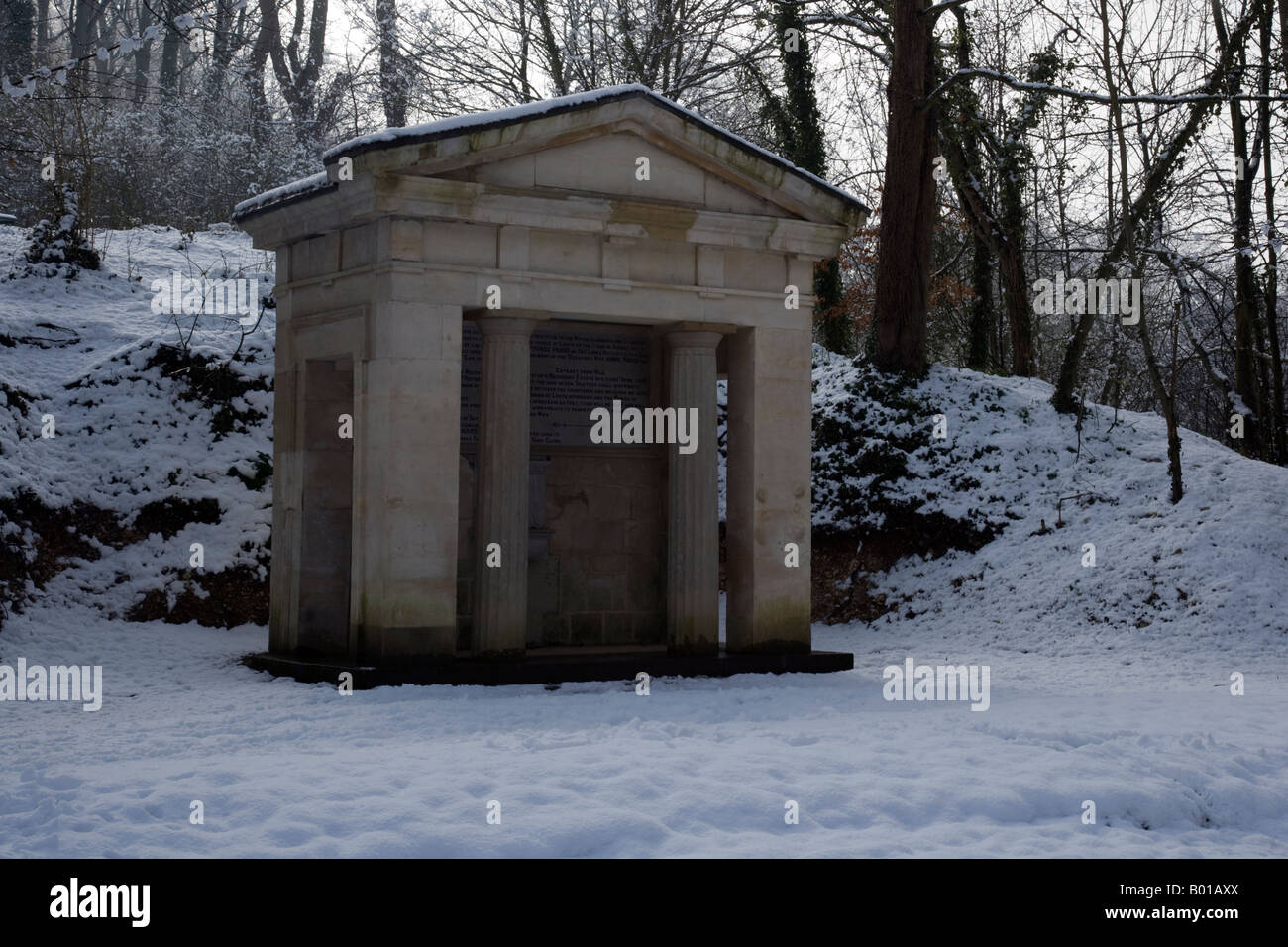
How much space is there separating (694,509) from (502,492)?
1.55 m

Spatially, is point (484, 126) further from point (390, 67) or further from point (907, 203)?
point (390, 67)

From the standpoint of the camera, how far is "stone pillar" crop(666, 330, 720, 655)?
9875 mm

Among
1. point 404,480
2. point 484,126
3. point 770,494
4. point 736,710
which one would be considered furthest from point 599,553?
point 484,126

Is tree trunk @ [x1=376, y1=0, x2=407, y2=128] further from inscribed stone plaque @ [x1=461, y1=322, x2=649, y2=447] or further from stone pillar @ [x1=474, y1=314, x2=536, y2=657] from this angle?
stone pillar @ [x1=474, y1=314, x2=536, y2=657]

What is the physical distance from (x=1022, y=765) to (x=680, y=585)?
4.02 m

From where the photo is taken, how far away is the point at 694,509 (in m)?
9.97

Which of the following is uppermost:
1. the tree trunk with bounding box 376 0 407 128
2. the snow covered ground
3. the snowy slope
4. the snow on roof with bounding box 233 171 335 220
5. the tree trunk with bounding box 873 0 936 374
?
the tree trunk with bounding box 376 0 407 128

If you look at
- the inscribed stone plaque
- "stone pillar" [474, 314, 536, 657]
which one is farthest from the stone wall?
"stone pillar" [474, 314, 536, 657]

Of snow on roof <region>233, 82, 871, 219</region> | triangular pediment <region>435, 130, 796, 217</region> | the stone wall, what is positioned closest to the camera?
snow on roof <region>233, 82, 871, 219</region>

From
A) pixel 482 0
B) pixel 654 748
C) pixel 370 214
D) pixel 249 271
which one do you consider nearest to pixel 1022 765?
pixel 654 748

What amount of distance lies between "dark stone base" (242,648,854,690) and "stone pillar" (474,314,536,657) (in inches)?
10.1

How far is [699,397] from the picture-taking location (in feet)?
32.7

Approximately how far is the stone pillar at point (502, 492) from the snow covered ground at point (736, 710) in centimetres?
68
